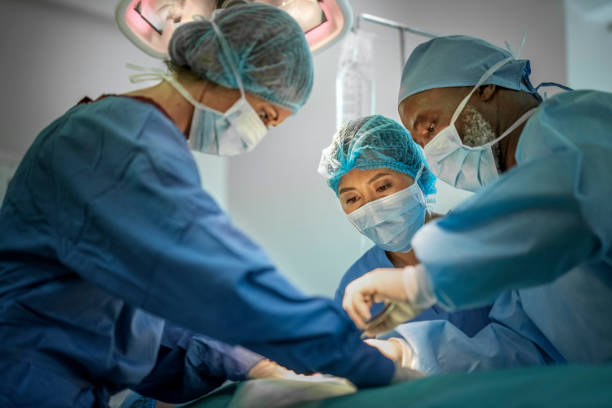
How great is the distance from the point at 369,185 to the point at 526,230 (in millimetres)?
853

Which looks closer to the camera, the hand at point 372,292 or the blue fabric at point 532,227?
the blue fabric at point 532,227

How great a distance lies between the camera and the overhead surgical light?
4.96 feet

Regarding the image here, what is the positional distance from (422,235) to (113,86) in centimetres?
183

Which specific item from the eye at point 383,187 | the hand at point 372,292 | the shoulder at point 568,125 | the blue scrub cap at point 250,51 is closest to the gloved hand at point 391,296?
the hand at point 372,292

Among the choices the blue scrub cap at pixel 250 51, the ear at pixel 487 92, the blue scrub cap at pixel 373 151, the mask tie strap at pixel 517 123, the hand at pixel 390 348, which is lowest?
the hand at pixel 390 348

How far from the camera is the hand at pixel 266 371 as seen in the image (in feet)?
4.76

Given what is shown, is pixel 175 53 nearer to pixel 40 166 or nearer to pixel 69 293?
pixel 40 166

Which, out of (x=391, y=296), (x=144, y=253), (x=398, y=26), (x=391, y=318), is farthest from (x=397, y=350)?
(x=398, y=26)

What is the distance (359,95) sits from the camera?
2.30 metres

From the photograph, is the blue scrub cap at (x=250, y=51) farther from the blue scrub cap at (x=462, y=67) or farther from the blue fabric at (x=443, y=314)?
the blue fabric at (x=443, y=314)

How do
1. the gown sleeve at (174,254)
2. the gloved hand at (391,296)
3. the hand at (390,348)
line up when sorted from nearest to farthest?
the gown sleeve at (174,254) → the gloved hand at (391,296) → the hand at (390,348)

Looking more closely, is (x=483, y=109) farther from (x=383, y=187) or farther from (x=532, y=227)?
(x=532, y=227)

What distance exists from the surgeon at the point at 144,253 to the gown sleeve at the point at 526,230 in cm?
25

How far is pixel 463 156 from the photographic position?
5.12ft
